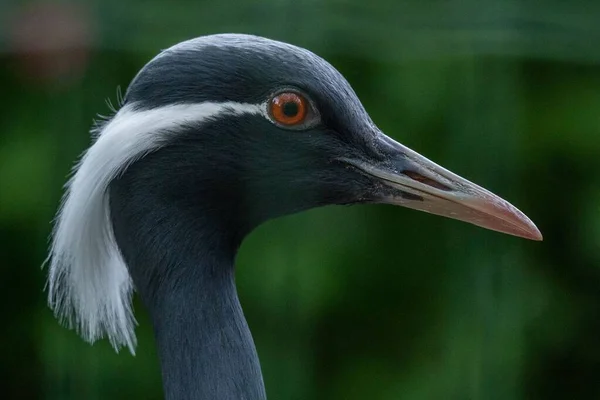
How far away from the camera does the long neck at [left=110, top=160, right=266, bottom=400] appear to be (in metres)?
2.07

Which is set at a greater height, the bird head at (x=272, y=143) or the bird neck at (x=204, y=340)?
the bird head at (x=272, y=143)

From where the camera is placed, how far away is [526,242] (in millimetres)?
3549

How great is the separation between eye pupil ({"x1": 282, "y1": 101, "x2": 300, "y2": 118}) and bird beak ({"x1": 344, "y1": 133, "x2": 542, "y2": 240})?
0.15 meters

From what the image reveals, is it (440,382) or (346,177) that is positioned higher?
(346,177)

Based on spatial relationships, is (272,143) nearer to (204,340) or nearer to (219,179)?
(219,179)

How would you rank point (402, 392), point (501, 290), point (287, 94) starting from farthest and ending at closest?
point (402, 392)
point (501, 290)
point (287, 94)

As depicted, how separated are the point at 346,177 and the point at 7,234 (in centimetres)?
178

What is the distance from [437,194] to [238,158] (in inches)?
16.6

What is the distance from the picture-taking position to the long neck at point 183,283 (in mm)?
2074

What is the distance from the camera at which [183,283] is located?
2109mm

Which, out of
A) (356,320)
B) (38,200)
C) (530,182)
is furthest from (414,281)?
(38,200)

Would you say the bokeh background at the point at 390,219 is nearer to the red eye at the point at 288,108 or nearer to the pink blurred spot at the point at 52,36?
the pink blurred spot at the point at 52,36

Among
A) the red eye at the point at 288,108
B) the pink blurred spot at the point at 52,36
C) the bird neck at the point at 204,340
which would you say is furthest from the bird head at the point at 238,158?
the pink blurred spot at the point at 52,36

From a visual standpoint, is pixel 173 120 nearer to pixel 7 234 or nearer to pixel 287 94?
pixel 287 94
